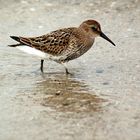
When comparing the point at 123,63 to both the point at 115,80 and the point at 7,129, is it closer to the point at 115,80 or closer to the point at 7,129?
the point at 115,80

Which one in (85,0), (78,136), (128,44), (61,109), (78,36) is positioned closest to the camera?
(78,136)

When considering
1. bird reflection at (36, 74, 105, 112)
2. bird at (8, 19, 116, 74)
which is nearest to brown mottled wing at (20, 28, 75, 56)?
bird at (8, 19, 116, 74)

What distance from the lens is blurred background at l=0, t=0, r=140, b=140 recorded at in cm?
718

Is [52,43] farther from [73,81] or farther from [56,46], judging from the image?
[73,81]

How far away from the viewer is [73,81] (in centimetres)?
910

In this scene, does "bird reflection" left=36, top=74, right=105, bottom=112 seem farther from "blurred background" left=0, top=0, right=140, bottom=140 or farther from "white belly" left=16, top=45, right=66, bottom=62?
"white belly" left=16, top=45, right=66, bottom=62

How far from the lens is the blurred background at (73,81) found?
283 inches

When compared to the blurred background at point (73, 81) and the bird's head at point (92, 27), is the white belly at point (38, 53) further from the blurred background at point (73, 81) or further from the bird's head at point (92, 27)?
the bird's head at point (92, 27)

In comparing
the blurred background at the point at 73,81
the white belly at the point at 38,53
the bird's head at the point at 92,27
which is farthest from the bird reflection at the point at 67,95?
the bird's head at the point at 92,27

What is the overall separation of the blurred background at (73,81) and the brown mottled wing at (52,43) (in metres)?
0.33

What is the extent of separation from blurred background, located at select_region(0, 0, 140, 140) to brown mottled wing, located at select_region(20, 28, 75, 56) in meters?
0.33

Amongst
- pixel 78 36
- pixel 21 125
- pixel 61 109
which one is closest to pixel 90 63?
pixel 78 36

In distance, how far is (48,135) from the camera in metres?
6.92

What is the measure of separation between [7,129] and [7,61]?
2.99 meters
